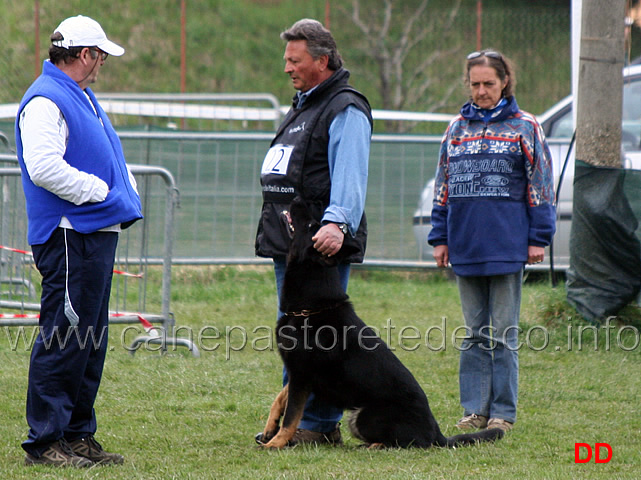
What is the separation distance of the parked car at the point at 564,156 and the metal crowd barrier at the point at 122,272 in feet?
9.67

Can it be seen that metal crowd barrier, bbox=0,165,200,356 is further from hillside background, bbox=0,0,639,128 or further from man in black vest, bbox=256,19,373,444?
hillside background, bbox=0,0,639,128

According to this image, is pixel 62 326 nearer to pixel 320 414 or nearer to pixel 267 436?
pixel 267 436

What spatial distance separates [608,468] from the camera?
3799 mm

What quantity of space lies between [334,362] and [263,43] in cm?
1795

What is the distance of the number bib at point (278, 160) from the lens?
4039 millimetres

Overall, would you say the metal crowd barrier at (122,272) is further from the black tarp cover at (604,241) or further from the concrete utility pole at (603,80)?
the concrete utility pole at (603,80)

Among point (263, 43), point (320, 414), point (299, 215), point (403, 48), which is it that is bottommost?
point (320, 414)

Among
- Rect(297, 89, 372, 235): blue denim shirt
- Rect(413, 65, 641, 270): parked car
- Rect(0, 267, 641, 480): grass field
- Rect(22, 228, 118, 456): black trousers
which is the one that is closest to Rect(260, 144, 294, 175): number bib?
Rect(297, 89, 372, 235): blue denim shirt

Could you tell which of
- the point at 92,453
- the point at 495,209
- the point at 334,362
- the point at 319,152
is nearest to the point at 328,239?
the point at 319,152

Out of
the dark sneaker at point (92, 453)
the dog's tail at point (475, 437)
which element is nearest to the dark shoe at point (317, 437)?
the dog's tail at point (475, 437)

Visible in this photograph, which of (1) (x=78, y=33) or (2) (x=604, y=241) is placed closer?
(1) (x=78, y=33)

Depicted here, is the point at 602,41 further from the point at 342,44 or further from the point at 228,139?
the point at 342,44

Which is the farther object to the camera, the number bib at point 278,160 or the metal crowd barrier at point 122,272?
the metal crowd barrier at point 122,272

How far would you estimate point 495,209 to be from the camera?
4383mm
